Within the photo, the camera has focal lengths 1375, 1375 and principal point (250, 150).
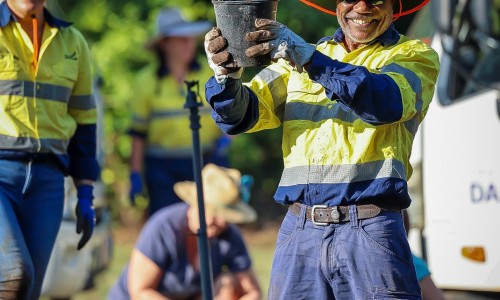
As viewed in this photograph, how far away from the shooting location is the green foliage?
46.7 feet

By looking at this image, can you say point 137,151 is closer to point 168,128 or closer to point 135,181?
point 135,181

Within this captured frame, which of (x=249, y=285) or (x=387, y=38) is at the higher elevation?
(x=387, y=38)

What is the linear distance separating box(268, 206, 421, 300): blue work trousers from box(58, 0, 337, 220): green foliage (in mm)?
9146

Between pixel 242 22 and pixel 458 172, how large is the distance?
341cm

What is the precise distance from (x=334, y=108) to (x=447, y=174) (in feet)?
9.97

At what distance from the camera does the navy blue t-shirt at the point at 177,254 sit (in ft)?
23.5

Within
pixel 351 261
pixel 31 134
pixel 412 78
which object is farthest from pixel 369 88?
pixel 31 134

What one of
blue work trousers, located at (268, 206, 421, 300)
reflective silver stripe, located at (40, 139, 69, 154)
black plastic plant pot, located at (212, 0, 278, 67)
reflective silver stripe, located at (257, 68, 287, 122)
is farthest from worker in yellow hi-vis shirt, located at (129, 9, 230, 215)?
black plastic plant pot, located at (212, 0, 278, 67)

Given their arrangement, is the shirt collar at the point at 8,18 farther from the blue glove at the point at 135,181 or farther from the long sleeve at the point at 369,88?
the blue glove at the point at 135,181

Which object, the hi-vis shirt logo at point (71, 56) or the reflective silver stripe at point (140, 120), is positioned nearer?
the hi-vis shirt logo at point (71, 56)

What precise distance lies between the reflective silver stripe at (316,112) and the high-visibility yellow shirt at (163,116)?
173 inches

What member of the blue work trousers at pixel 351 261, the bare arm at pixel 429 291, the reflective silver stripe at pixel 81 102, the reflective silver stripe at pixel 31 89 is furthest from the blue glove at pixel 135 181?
the blue work trousers at pixel 351 261

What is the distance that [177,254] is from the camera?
718 centimetres

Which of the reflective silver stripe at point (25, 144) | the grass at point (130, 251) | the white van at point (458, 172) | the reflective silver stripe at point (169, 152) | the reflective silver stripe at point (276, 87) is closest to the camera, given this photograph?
the reflective silver stripe at point (276, 87)
